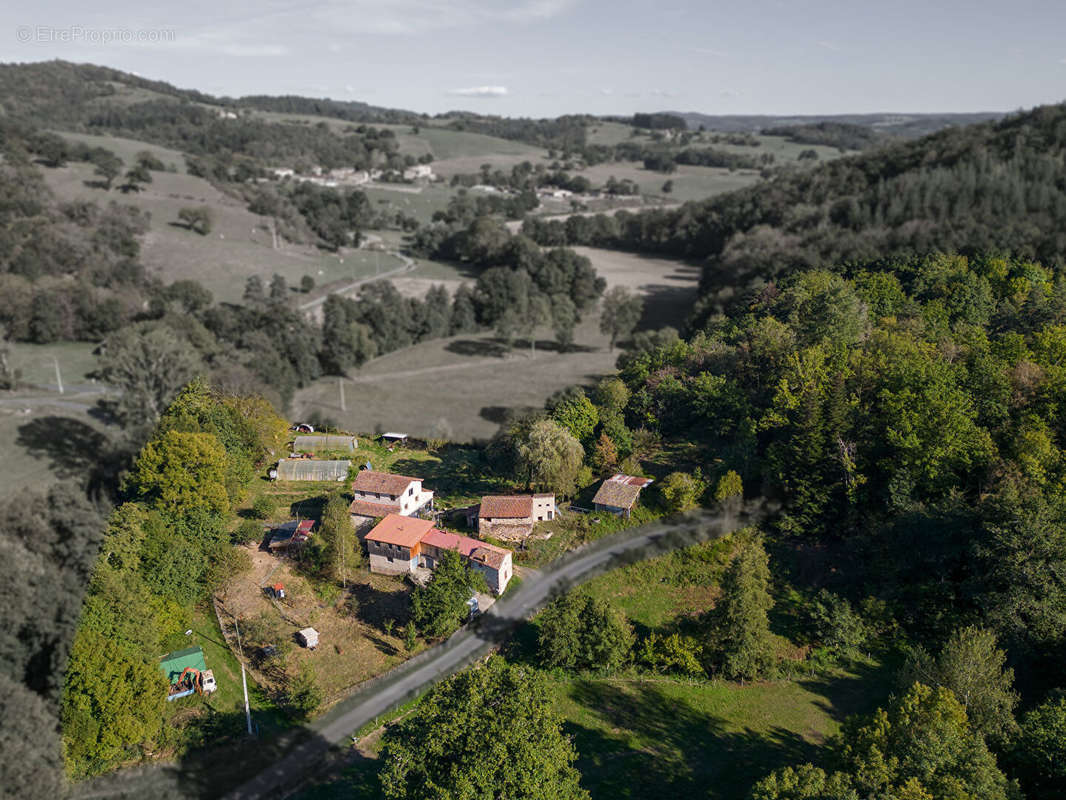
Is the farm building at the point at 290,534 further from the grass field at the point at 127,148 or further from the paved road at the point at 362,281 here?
the grass field at the point at 127,148

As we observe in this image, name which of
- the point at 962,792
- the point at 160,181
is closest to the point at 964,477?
the point at 962,792

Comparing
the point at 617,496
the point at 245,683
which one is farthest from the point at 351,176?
the point at 245,683

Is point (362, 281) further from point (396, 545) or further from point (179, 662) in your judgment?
point (179, 662)

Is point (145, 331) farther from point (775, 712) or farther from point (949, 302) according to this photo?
point (949, 302)

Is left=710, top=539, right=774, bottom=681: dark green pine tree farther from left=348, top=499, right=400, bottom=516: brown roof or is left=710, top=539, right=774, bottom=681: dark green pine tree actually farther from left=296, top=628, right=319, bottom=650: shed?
left=348, top=499, right=400, bottom=516: brown roof

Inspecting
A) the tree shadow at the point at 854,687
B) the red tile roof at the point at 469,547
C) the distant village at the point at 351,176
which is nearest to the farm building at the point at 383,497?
the red tile roof at the point at 469,547
